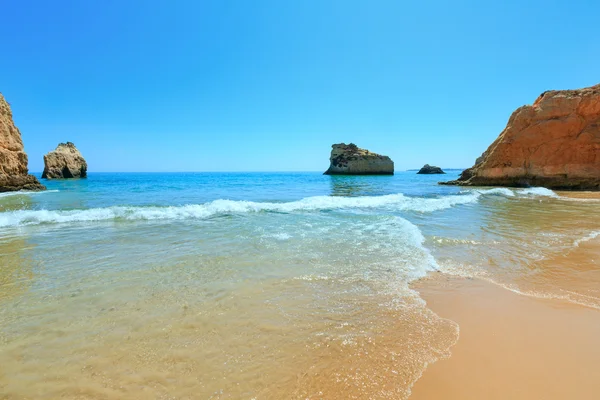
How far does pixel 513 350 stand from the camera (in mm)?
2580

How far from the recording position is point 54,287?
13.6 feet

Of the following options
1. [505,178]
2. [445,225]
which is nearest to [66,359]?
[445,225]

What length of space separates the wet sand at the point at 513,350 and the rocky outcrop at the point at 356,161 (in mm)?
67029

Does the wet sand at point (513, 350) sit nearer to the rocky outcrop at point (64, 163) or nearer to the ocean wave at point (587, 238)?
the ocean wave at point (587, 238)

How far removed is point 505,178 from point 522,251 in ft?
89.1

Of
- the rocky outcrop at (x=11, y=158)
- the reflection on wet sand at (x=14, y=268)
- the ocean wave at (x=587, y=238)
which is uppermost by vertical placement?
the rocky outcrop at (x=11, y=158)

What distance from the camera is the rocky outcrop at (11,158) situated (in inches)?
971

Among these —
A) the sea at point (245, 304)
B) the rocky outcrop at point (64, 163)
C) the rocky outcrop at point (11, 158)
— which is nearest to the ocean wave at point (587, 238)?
the sea at point (245, 304)

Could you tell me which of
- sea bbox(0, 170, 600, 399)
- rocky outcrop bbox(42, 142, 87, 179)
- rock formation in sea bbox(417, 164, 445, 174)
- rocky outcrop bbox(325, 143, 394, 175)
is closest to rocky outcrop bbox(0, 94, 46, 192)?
sea bbox(0, 170, 600, 399)

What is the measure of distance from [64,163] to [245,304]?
6244cm

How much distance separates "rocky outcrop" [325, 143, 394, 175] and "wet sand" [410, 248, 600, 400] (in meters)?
67.0

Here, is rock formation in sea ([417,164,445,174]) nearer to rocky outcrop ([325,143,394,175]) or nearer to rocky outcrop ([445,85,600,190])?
rocky outcrop ([325,143,394,175])

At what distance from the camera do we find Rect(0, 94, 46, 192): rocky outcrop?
2466cm

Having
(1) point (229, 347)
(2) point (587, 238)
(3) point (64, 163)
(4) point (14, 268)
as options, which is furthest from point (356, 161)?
(1) point (229, 347)
